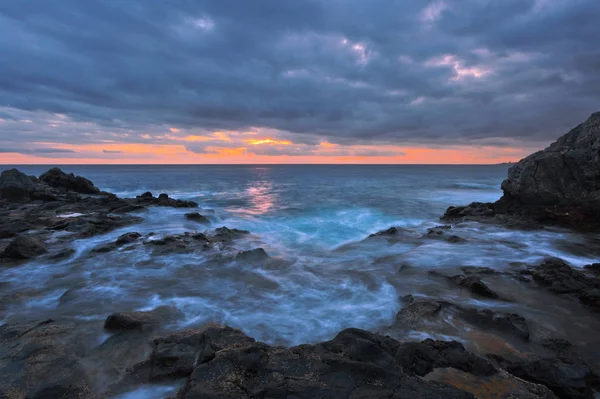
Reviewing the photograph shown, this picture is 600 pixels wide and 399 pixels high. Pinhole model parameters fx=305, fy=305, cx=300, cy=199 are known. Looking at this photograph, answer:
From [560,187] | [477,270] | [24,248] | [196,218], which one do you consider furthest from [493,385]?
[196,218]

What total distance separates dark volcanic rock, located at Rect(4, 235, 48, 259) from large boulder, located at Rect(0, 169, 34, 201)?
15.0 metres

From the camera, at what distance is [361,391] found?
3.61 metres

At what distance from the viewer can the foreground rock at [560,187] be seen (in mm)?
14586

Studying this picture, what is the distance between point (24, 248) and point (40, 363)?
7938mm

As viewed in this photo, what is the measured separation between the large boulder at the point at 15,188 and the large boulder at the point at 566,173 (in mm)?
32845

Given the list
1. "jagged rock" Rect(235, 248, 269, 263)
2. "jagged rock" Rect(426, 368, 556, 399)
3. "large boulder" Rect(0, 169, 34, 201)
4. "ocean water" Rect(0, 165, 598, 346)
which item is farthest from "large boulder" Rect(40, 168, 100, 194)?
"jagged rock" Rect(426, 368, 556, 399)

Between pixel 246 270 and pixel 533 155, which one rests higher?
pixel 533 155

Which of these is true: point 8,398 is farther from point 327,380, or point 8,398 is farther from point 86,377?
point 327,380

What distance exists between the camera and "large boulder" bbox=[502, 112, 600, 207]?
48.3 feet

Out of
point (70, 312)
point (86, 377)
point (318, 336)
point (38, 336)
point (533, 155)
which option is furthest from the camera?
point (533, 155)

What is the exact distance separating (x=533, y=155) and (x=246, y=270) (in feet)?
60.0

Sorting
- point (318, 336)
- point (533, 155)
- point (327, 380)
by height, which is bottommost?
point (318, 336)

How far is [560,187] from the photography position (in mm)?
15523

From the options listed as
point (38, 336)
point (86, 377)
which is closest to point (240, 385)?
point (86, 377)
